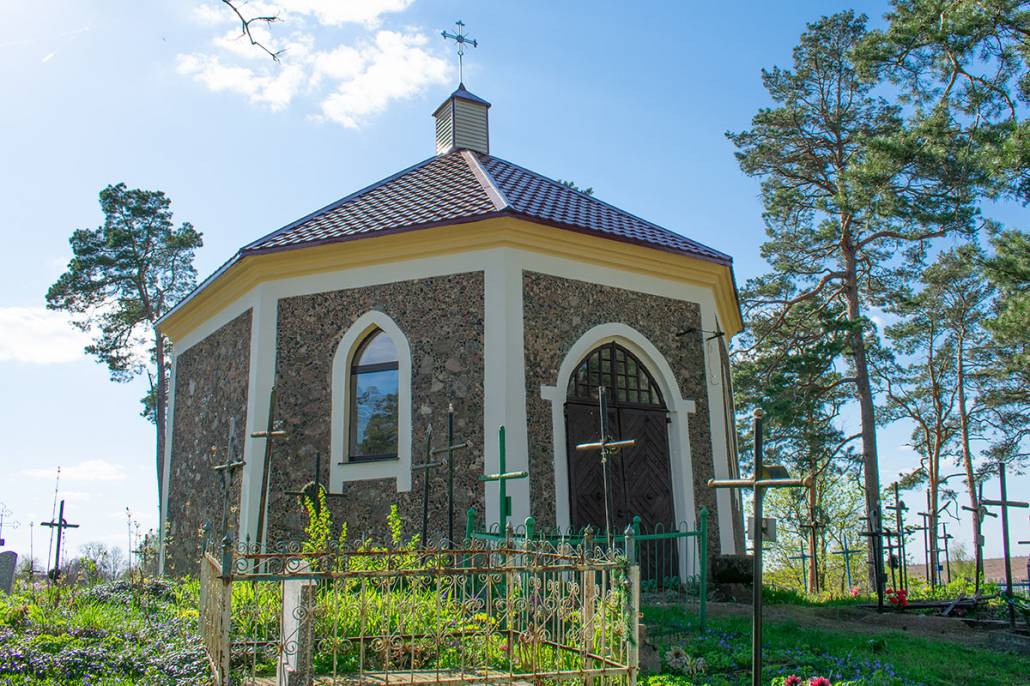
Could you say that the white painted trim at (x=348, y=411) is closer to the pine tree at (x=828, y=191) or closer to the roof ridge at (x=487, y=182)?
the roof ridge at (x=487, y=182)

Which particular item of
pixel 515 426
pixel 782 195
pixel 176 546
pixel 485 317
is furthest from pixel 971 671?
pixel 782 195

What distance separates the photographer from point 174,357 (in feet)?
55.0

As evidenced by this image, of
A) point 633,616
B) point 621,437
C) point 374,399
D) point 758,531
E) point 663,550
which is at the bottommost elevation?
point 633,616

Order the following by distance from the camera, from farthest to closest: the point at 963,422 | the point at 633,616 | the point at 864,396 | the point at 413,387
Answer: the point at 963,422 < the point at 864,396 < the point at 413,387 < the point at 633,616

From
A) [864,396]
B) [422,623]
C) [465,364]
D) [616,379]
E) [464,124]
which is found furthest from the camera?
[864,396]

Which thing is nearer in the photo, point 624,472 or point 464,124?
point 624,472

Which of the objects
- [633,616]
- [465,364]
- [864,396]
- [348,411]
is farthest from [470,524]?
[864,396]

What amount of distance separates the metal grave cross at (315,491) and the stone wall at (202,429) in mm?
1006

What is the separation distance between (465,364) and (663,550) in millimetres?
4021

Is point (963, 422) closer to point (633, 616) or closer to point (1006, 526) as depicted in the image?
point (1006, 526)

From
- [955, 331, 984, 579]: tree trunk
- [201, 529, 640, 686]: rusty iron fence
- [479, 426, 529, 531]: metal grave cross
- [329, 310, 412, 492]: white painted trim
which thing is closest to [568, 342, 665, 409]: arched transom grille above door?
[479, 426, 529, 531]: metal grave cross

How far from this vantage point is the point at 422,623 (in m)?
7.89

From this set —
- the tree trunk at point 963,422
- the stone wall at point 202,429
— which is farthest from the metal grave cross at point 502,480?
the tree trunk at point 963,422

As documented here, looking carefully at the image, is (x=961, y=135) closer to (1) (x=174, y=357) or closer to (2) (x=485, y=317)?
(2) (x=485, y=317)
